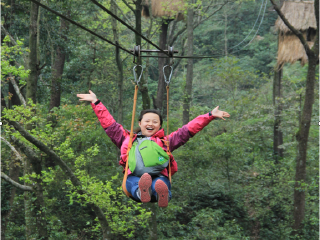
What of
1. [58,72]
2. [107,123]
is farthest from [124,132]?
[58,72]

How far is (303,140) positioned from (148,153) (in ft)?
19.5

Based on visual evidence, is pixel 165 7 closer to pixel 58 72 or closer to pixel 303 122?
pixel 58 72

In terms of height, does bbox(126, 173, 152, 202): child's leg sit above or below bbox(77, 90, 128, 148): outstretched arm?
below

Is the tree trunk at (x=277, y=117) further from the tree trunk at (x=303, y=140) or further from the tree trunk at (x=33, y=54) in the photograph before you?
the tree trunk at (x=33, y=54)

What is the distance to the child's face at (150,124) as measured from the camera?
354cm

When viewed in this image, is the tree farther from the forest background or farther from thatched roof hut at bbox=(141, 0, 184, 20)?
thatched roof hut at bbox=(141, 0, 184, 20)

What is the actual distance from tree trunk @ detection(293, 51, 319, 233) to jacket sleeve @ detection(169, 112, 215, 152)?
4836mm

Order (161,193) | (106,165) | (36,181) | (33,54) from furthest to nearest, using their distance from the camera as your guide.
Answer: (106,165), (36,181), (33,54), (161,193)

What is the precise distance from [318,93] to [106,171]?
8381 millimetres

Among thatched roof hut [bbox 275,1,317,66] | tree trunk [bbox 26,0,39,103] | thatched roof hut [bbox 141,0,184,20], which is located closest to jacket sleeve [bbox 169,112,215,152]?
tree trunk [bbox 26,0,39,103]

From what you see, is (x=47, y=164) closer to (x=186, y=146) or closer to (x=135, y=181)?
(x=186, y=146)

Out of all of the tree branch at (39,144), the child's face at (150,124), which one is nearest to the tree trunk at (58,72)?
the tree branch at (39,144)

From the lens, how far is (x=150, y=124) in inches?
139

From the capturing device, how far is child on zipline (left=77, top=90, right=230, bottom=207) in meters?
2.96
